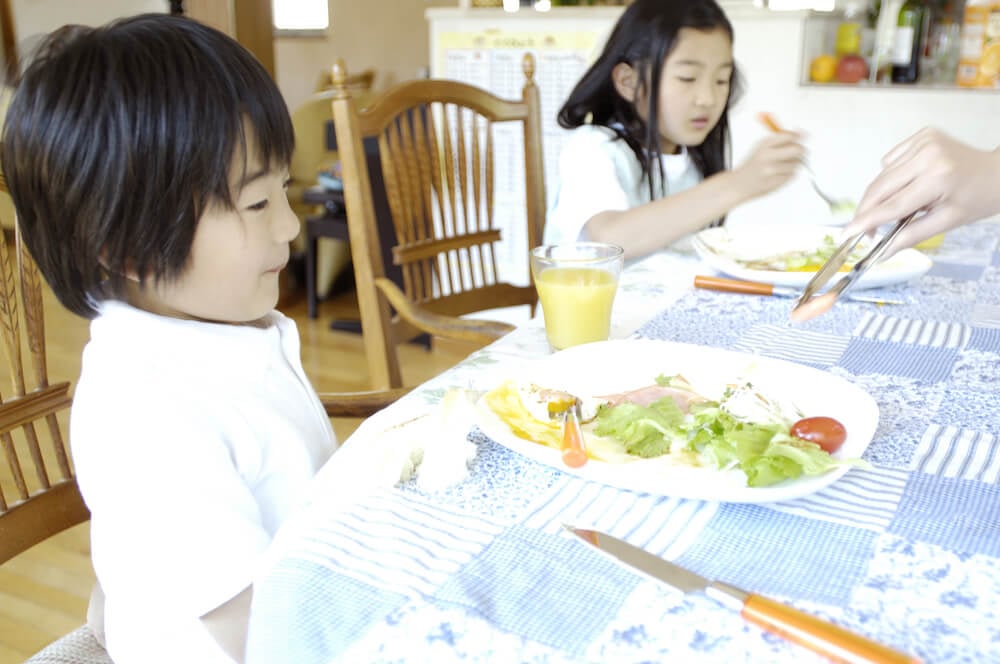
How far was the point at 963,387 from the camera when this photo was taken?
792mm

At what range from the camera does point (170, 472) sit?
68 centimetres

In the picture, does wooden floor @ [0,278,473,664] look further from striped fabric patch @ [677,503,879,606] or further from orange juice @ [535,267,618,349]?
striped fabric patch @ [677,503,879,606]

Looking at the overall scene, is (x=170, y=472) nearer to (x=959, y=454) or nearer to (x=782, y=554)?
(x=782, y=554)

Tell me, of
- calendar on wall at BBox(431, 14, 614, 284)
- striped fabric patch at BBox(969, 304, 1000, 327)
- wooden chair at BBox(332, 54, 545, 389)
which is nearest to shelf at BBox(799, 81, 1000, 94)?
calendar on wall at BBox(431, 14, 614, 284)

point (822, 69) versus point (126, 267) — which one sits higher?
point (822, 69)

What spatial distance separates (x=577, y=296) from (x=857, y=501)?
37 cm

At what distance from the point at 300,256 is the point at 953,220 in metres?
3.49

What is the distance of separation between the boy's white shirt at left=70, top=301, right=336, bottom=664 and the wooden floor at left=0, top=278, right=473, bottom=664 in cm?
26

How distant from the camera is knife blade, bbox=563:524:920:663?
1.35 ft

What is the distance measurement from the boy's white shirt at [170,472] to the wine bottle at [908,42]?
2.51 metres

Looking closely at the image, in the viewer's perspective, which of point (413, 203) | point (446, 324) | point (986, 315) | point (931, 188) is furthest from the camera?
point (413, 203)

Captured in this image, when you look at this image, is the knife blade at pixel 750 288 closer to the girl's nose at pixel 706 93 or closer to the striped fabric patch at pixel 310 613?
the girl's nose at pixel 706 93

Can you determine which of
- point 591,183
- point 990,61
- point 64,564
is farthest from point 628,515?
point 990,61

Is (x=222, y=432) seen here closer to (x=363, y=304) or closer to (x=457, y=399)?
(x=457, y=399)
